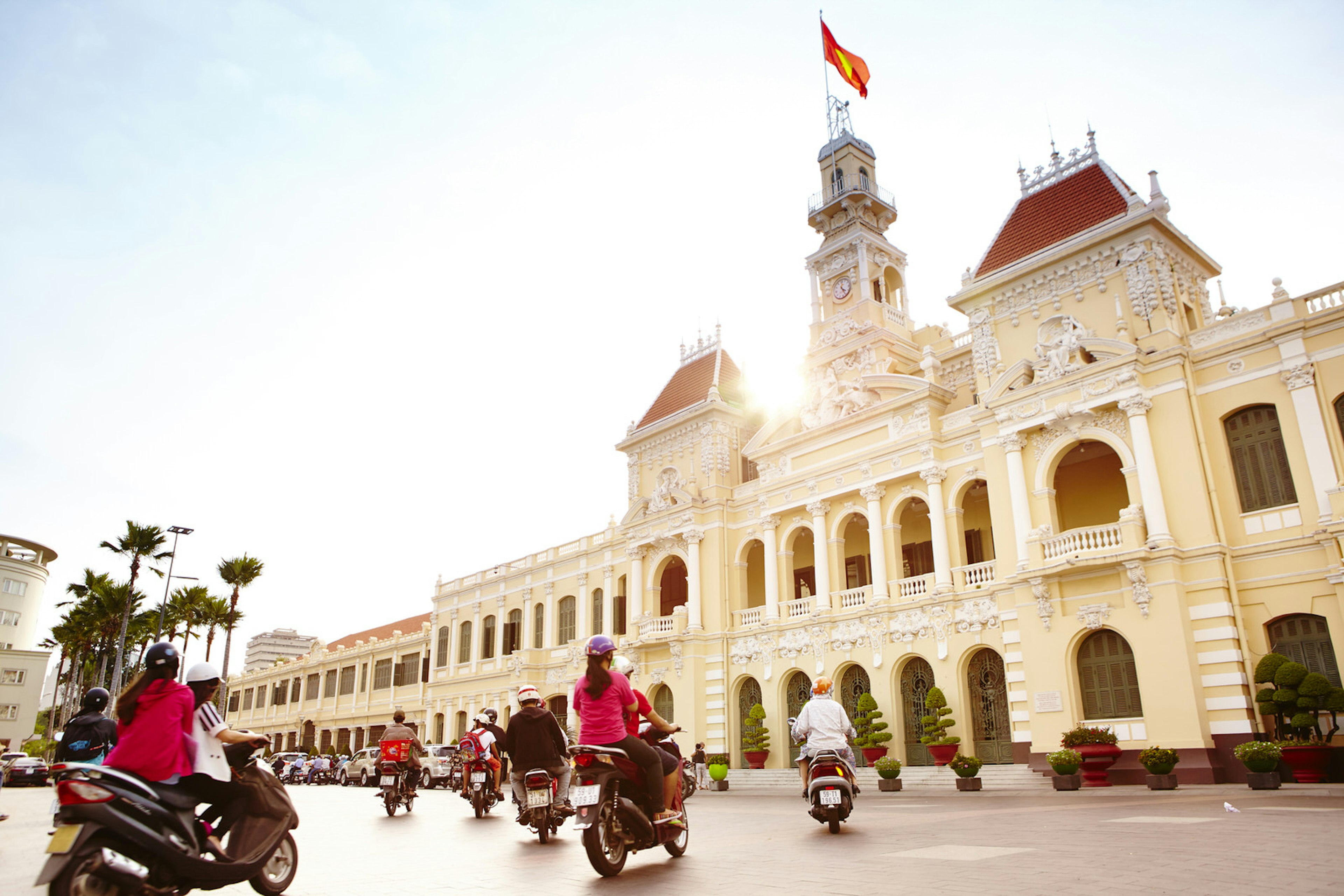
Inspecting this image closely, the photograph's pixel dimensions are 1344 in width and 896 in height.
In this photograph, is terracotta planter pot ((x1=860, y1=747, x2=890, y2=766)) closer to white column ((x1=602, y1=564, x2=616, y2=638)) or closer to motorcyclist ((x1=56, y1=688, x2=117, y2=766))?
white column ((x1=602, y1=564, x2=616, y2=638))

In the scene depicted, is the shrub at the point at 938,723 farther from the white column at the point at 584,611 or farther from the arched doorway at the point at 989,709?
the white column at the point at 584,611

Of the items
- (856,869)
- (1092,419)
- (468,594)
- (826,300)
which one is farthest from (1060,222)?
(468,594)

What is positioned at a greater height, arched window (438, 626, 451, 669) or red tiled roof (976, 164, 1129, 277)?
Result: red tiled roof (976, 164, 1129, 277)

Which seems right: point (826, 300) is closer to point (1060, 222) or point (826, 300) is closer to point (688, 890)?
point (1060, 222)

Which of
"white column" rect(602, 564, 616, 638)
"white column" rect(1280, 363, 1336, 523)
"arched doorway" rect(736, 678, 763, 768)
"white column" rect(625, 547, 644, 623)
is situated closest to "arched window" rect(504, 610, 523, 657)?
"white column" rect(602, 564, 616, 638)

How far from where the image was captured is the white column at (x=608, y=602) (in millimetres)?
36375

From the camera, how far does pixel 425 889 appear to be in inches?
245

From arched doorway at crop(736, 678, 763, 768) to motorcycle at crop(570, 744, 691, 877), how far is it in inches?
910

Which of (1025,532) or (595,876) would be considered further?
(1025,532)

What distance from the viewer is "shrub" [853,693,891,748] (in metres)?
23.7

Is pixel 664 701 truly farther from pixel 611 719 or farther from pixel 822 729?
pixel 611 719

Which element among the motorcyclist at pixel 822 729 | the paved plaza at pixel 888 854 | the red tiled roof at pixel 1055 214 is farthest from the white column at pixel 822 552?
the motorcyclist at pixel 822 729

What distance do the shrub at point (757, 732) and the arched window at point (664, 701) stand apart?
14.5 feet

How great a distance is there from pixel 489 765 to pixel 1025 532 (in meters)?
14.4
